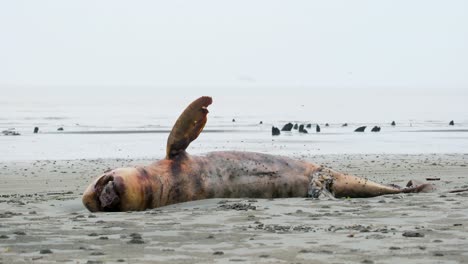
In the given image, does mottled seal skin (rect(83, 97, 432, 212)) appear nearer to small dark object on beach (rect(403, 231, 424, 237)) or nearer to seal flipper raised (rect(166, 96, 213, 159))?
seal flipper raised (rect(166, 96, 213, 159))

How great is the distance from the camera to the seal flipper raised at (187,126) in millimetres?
12039

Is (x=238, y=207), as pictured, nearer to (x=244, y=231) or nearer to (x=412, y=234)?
(x=244, y=231)

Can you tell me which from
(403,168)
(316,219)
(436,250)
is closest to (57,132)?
(403,168)

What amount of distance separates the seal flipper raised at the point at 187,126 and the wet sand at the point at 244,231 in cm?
89

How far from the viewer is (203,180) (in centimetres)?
1207

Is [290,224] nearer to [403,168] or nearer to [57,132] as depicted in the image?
[403,168]

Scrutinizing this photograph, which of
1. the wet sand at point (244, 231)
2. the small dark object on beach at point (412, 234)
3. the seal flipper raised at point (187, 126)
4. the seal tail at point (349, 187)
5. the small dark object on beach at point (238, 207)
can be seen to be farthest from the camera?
the seal tail at point (349, 187)

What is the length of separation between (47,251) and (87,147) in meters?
22.0

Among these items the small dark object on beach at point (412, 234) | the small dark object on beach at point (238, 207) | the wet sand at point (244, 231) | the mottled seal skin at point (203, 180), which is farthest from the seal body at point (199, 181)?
the small dark object on beach at point (412, 234)

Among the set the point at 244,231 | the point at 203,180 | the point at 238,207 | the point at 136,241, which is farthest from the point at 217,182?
the point at 136,241

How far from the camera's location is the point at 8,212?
1074cm

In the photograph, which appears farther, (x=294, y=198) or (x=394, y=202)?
(x=294, y=198)

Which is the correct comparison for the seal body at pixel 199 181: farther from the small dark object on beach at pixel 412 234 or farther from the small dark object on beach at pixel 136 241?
the small dark object on beach at pixel 412 234

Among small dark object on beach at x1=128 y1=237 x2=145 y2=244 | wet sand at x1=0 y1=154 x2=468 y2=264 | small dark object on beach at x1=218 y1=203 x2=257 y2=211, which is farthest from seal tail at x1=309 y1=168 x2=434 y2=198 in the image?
small dark object on beach at x1=128 y1=237 x2=145 y2=244
